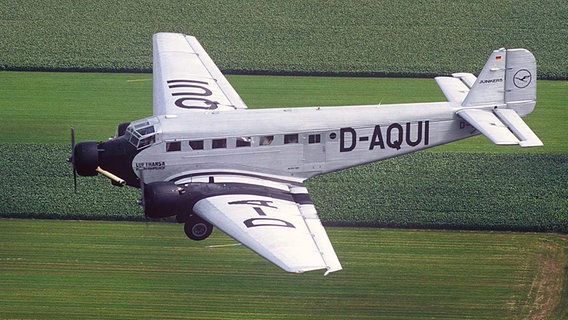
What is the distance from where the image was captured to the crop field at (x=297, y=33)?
273 feet

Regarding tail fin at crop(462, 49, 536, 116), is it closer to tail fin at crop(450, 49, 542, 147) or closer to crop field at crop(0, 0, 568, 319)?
tail fin at crop(450, 49, 542, 147)

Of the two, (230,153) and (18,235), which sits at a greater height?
(230,153)

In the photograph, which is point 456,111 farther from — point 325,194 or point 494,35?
point 494,35

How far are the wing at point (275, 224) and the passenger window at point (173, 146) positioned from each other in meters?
3.07

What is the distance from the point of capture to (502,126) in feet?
199

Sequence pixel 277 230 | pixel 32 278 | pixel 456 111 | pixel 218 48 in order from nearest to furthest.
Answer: pixel 277 230 → pixel 32 278 → pixel 456 111 → pixel 218 48

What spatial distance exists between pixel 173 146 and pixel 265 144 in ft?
13.4

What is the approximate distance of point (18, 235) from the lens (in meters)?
61.3

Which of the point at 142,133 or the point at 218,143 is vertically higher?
the point at 142,133

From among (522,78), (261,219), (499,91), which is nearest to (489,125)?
(499,91)

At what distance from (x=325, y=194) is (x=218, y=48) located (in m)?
23.6

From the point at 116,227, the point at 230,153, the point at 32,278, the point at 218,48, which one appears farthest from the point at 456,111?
Result: the point at 218,48

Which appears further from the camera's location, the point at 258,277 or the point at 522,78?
the point at 522,78

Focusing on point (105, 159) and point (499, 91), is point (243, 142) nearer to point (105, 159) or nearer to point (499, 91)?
point (105, 159)
